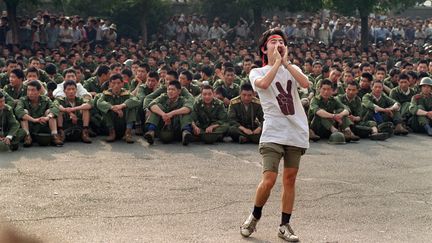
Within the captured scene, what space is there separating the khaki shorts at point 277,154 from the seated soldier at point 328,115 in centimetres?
585

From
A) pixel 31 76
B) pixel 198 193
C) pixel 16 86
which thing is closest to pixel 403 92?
pixel 31 76

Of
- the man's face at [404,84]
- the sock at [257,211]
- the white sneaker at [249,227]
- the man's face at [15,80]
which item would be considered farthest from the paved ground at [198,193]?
the man's face at [404,84]

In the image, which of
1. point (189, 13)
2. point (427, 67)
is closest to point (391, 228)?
point (427, 67)

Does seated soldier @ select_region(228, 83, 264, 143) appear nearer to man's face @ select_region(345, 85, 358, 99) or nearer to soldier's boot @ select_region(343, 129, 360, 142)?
soldier's boot @ select_region(343, 129, 360, 142)

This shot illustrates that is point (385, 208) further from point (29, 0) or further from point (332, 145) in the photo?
point (29, 0)

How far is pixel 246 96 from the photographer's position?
35.8ft

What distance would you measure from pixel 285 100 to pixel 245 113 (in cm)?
558

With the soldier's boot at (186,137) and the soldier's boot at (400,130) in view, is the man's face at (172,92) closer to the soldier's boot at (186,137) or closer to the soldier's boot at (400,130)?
the soldier's boot at (186,137)

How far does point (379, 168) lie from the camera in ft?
29.3

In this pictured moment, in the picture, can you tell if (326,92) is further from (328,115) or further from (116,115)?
(116,115)

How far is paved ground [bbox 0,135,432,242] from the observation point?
574 centimetres

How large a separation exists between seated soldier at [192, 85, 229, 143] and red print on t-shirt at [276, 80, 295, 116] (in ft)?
17.5

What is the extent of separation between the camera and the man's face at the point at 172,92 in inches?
423

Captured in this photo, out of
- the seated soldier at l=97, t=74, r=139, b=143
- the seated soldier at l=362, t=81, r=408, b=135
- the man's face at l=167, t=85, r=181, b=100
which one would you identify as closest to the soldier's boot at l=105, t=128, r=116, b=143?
the seated soldier at l=97, t=74, r=139, b=143
